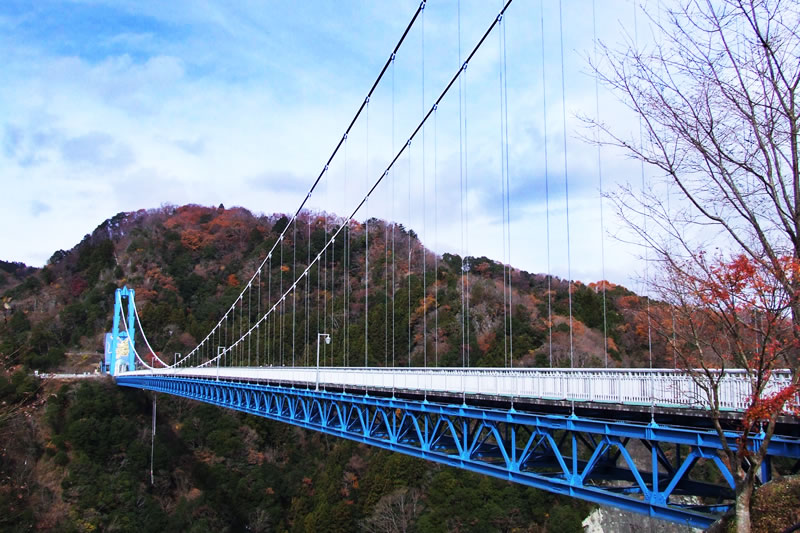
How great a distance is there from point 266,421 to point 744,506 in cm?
4003

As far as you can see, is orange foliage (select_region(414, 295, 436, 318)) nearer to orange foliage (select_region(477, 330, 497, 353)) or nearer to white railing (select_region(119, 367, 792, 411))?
orange foliage (select_region(477, 330, 497, 353))

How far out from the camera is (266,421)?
44.0 meters

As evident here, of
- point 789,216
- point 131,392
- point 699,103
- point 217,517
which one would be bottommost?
point 217,517

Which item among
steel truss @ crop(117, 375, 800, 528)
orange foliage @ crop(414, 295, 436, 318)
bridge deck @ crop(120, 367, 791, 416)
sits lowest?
steel truss @ crop(117, 375, 800, 528)

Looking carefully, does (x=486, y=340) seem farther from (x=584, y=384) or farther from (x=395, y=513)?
(x=584, y=384)

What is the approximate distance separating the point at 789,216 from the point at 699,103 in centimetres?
154

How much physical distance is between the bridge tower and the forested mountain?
2.97 metres

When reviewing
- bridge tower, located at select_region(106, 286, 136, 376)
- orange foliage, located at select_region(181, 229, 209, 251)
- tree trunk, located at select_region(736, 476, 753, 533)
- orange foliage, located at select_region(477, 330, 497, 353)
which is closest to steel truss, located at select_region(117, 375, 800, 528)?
tree trunk, located at select_region(736, 476, 753, 533)

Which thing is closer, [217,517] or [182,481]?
[217,517]

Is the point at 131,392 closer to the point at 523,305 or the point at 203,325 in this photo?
the point at 203,325

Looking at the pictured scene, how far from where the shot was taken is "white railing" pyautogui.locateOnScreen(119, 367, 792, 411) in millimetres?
8562

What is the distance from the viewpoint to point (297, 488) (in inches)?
1527

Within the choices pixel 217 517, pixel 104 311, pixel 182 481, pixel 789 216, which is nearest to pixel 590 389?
pixel 789 216

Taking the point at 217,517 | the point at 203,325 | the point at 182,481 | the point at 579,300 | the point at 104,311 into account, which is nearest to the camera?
the point at 217,517
